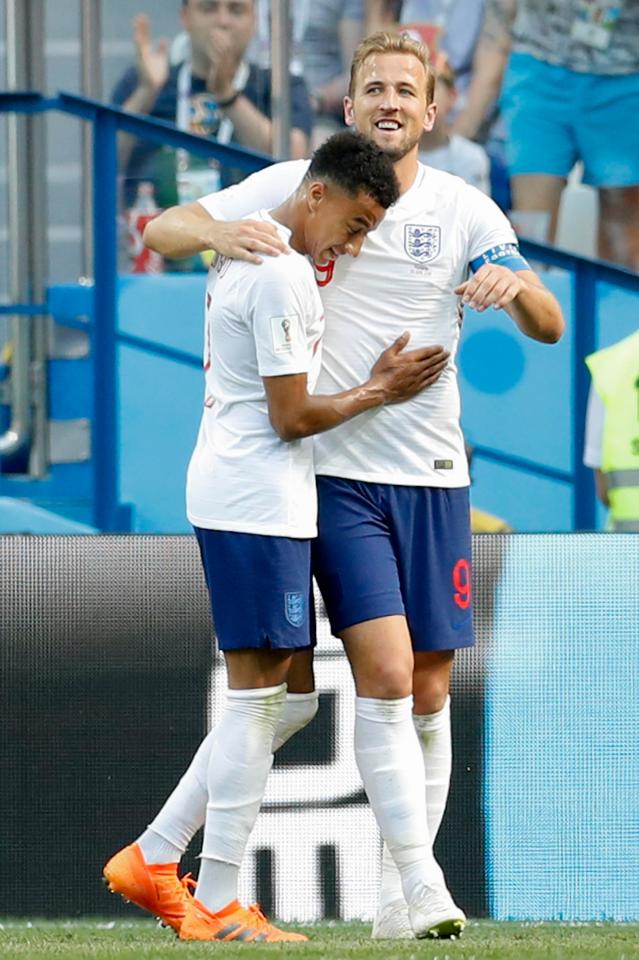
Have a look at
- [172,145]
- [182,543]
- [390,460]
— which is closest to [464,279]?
[390,460]

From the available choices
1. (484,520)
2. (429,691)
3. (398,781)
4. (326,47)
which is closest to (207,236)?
(429,691)

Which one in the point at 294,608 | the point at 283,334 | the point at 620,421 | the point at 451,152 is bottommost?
the point at 294,608

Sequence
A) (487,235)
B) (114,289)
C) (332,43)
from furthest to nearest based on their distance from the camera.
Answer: (332,43)
(114,289)
(487,235)

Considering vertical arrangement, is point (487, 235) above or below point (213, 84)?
below

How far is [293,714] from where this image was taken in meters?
4.71

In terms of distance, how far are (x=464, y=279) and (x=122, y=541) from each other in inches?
50.6

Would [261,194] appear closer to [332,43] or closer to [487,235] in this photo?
[487,235]

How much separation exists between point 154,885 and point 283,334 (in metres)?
1.36

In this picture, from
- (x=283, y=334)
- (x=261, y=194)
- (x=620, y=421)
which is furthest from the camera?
(x=620, y=421)

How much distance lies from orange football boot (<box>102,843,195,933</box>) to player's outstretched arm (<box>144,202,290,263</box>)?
140 cm

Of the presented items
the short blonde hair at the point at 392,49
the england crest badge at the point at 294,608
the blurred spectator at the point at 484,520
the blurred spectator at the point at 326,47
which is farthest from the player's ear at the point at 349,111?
the blurred spectator at the point at 326,47

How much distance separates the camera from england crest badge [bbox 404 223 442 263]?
456 centimetres

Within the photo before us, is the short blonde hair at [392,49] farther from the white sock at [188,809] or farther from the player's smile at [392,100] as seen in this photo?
the white sock at [188,809]

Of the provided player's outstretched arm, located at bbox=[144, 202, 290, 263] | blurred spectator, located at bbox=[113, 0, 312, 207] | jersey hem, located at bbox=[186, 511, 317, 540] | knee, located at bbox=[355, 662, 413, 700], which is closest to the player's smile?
player's outstretched arm, located at bbox=[144, 202, 290, 263]
